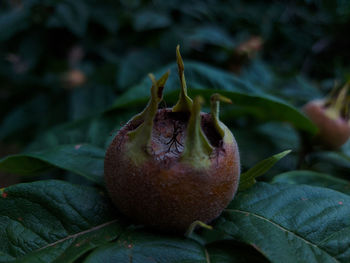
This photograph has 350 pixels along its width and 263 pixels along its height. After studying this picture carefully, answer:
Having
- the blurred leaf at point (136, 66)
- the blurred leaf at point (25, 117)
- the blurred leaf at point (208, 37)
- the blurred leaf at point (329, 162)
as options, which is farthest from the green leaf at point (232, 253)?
the blurred leaf at point (25, 117)

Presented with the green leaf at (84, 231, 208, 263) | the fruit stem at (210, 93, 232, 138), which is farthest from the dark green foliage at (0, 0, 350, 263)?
the fruit stem at (210, 93, 232, 138)

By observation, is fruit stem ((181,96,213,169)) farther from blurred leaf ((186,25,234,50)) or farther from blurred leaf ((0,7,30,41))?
blurred leaf ((0,7,30,41))

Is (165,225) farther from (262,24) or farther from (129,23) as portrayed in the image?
(262,24)

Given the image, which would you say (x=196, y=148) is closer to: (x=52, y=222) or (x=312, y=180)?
(x=52, y=222)

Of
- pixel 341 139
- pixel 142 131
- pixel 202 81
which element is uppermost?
pixel 142 131

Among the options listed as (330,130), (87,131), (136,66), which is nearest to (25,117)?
(136,66)

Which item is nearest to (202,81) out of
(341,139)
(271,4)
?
(341,139)

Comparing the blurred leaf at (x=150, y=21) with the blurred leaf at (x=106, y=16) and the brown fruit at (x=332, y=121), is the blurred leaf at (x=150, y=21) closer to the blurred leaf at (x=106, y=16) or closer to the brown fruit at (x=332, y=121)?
the blurred leaf at (x=106, y=16)
